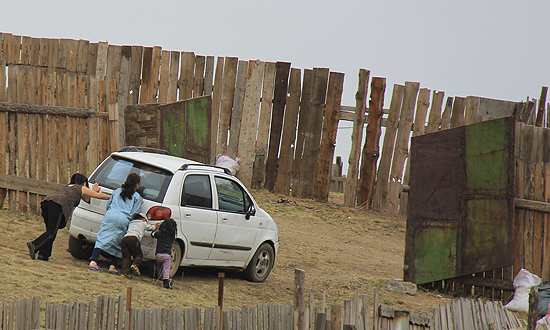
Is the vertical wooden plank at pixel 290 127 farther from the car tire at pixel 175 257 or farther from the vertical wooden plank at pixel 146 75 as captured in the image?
the car tire at pixel 175 257

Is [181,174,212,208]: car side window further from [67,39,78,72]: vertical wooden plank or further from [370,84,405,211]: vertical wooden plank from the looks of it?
[67,39,78,72]: vertical wooden plank

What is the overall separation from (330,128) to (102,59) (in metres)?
6.47

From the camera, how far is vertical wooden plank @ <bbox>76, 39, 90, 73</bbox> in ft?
55.7

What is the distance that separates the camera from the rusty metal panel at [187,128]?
11797 mm

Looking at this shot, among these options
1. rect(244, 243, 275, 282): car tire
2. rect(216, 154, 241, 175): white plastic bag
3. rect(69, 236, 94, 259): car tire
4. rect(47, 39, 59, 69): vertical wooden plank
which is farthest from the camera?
rect(47, 39, 59, 69): vertical wooden plank

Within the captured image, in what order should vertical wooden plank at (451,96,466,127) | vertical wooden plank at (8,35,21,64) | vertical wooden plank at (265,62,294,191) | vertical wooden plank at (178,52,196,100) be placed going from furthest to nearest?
1. vertical wooden plank at (8,35,21,64)
2. vertical wooden plank at (265,62,294,191)
3. vertical wooden plank at (178,52,196,100)
4. vertical wooden plank at (451,96,466,127)

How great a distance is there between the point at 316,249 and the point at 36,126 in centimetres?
581

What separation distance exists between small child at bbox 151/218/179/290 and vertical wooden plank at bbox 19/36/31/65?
39.9ft

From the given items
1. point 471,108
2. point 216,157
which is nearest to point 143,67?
point 216,157

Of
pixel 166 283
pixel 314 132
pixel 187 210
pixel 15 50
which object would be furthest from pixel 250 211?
pixel 15 50

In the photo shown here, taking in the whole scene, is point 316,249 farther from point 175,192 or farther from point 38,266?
point 38,266

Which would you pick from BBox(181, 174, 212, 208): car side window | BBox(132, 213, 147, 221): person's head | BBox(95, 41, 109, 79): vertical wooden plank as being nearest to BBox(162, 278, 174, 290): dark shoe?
BBox(132, 213, 147, 221): person's head

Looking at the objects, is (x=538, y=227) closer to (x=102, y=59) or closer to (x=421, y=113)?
(x=421, y=113)

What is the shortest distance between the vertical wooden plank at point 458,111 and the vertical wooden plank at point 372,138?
176cm
